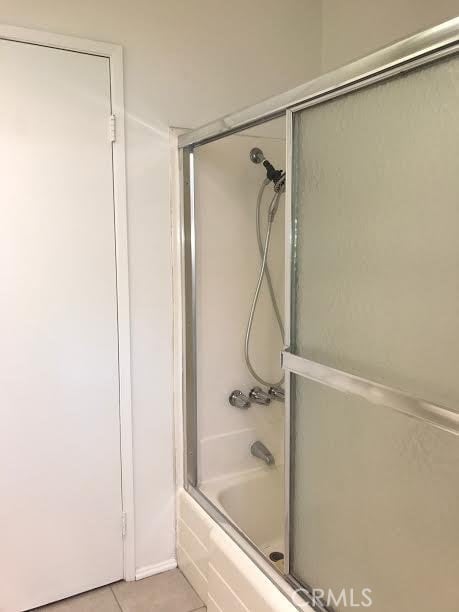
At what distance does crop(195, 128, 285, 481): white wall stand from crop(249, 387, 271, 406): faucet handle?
30 mm

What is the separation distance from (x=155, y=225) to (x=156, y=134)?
1.16ft

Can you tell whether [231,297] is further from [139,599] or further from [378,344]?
[139,599]

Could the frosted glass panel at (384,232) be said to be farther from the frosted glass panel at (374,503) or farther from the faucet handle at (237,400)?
the faucet handle at (237,400)

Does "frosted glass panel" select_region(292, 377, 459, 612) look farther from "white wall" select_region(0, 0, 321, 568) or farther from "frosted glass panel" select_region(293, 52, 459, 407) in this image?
"white wall" select_region(0, 0, 321, 568)

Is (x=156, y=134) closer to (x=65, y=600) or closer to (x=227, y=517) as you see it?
(x=227, y=517)

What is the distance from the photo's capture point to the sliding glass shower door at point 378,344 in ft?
3.70

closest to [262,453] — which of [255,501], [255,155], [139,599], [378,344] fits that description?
[255,501]

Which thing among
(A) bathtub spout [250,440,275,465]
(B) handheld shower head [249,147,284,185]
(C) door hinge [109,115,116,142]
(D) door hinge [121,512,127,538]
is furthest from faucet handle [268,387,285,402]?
(C) door hinge [109,115,116,142]

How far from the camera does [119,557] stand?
212 cm

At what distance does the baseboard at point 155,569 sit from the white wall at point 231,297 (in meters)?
0.38

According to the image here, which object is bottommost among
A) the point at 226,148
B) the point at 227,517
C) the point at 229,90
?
the point at 227,517

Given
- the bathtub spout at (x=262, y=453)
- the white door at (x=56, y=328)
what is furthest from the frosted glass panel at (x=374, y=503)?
the white door at (x=56, y=328)

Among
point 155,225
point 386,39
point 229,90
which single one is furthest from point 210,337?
point 386,39

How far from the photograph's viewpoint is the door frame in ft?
5.90
